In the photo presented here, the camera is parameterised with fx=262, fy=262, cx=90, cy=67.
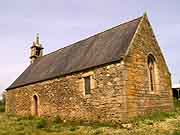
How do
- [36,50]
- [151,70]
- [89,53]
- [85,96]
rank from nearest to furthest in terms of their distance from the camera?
[85,96]
[151,70]
[89,53]
[36,50]

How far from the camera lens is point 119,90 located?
630 inches

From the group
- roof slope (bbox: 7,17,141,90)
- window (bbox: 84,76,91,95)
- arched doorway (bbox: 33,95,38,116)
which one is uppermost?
roof slope (bbox: 7,17,141,90)

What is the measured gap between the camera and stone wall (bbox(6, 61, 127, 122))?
1611 cm

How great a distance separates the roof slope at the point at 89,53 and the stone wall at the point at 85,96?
2.06ft

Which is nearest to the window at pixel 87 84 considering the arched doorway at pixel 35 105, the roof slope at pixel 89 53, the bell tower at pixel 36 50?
the roof slope at pixel 89 53

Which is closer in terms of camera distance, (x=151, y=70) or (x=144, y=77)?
(x=144, y=77)

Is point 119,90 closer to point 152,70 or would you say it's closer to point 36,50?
point 152,70

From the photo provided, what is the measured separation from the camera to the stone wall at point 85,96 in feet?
52.9

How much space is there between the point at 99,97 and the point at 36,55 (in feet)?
62.1

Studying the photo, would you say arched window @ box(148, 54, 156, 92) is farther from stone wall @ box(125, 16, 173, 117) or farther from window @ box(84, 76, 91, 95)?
window @ box(84, 76, 91, 95)

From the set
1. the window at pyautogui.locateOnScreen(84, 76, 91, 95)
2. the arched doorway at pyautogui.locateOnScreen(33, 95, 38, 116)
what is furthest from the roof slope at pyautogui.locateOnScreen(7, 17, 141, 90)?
the arched doorway at pyautogui.locateOnScreen(33, 95, 38, 116)

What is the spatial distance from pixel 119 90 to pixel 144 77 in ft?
8.54

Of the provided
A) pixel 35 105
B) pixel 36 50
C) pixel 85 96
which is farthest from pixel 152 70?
pixel 36 50

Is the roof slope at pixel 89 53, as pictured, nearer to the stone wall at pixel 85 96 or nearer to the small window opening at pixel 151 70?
the stone wall at pixel 85 96
